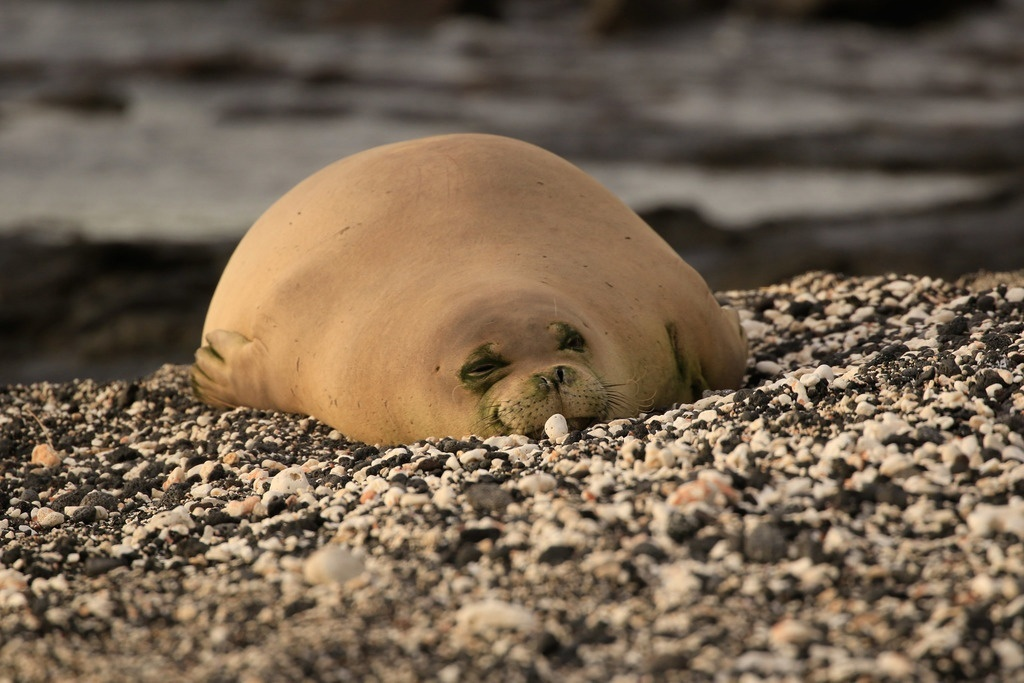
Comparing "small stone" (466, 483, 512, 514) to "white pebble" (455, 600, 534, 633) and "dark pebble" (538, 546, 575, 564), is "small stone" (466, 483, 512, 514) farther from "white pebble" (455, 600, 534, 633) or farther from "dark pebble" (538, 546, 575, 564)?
"white pebble" (455, 600, 534, 633)

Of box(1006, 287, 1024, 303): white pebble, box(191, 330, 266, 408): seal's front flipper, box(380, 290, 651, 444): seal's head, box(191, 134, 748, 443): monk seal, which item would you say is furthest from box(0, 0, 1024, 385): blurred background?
box(1006, 287, 1024, 303): white pebble

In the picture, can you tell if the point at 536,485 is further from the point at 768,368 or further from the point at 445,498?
the point at 768,368

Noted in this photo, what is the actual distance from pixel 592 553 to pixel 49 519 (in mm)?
1845

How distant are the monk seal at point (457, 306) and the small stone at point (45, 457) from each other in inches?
27.0

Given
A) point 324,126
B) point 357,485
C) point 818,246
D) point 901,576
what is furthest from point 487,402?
point 324,126

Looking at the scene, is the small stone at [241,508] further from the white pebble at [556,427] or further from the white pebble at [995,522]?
the white pebble at [995,522]

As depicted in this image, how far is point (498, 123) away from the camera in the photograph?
16453mm

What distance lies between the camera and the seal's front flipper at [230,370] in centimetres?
467

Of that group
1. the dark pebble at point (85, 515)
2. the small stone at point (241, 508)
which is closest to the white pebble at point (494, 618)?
the small stone at point (241, 508)

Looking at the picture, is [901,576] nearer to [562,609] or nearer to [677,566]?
[677,566]

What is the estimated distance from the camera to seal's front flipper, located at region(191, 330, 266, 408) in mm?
4668

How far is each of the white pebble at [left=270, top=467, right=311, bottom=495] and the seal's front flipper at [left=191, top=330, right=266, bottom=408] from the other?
1.17m

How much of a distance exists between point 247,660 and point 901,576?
130 centimetres

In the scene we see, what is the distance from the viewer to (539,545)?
2.70 metres
